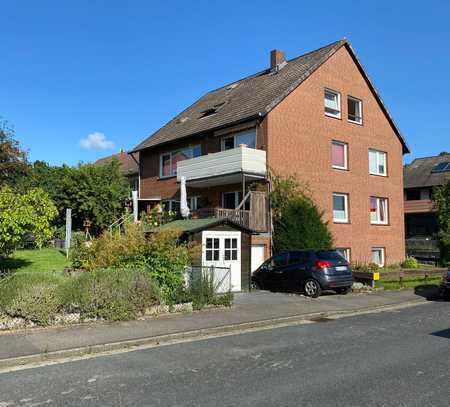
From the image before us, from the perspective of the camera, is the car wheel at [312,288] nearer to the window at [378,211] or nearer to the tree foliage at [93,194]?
the window at [378,211]

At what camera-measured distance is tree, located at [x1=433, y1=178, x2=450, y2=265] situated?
28.9m

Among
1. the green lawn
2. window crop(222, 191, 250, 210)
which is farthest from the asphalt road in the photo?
window crop(222, 191, 250, 210)

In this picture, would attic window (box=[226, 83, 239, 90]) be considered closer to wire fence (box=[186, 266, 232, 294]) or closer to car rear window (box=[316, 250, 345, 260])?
car rear window (box=[316, 250, 345, 260])

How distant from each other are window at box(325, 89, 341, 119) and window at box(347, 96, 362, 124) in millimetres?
1032

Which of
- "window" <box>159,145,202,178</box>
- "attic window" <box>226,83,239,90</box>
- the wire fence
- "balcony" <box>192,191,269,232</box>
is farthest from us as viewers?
"attic window" <box>226,83,239,90</box>

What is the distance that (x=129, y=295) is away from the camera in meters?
11.2

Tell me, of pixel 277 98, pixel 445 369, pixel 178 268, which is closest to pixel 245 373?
pixel 445 369

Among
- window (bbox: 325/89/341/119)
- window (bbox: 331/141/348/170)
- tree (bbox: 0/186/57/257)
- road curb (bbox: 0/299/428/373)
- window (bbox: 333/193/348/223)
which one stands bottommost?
road curb (bbox: 0/299/428/373)

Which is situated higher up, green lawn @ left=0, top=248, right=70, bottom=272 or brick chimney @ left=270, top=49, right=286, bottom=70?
brick chimney @ left=270, top=49, right=286, bottom=70

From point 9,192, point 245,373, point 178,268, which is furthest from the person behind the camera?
point 9,192

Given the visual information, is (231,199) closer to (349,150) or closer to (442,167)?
(349,150)

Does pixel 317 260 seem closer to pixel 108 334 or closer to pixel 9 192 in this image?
pixel 108 334

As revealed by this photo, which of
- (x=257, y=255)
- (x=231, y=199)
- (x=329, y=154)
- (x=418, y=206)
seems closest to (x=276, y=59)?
(x=329, y=154)

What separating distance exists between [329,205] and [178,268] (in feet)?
44.0
